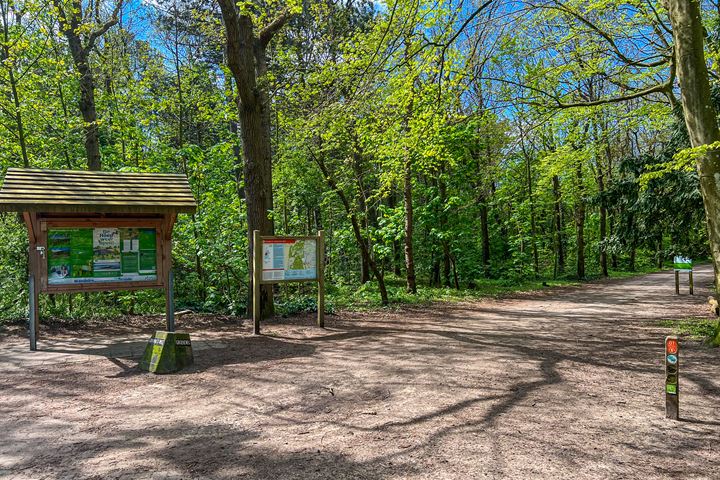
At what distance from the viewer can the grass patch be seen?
7.73m

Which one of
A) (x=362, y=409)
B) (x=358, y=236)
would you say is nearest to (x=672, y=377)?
(x=362, y=409)

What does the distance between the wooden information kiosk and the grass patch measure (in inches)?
352

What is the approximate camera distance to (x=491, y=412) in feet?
13.8

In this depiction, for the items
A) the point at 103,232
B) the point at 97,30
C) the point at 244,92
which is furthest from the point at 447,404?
the point at 97,30

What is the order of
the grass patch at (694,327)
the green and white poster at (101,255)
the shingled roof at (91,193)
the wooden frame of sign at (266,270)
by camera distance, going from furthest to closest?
the wooden frame of sign at (266,270) < the grass patch at (694,327) < the green and white poster at (101,255) < the shingled roof at (91,193)

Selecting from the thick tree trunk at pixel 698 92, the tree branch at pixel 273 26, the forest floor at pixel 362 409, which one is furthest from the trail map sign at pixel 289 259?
the thick tree trunk at pixel 698 92

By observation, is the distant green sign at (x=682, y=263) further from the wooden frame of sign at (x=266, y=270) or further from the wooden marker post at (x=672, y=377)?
the wooden marker post at (x=672, y=377)

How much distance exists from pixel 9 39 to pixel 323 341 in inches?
406

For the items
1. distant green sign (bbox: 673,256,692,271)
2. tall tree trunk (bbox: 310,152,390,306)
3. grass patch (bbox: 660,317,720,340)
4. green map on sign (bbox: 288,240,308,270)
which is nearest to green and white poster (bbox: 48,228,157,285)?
green map on sign (bbox: 288,240,308,270)

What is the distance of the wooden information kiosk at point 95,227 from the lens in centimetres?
692

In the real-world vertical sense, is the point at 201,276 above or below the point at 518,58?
below

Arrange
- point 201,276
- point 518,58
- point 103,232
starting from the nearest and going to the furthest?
point 103,232 < point 518,58 < point 201,276

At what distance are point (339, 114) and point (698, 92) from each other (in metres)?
5.81

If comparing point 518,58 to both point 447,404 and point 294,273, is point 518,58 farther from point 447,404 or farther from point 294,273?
point 447,404
